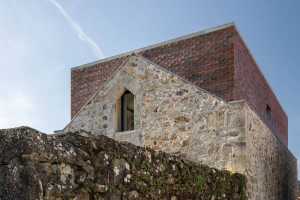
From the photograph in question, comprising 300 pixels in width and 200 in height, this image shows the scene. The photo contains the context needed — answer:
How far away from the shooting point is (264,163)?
32.7 ft

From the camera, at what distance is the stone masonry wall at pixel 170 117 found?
830 centimetres

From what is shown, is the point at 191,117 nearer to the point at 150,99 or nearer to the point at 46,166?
the point at 150,99

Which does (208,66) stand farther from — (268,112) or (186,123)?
(268,112)

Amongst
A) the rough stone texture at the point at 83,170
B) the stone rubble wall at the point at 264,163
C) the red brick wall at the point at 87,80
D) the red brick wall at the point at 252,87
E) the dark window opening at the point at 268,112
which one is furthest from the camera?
the dark window opening at the point at 268,112

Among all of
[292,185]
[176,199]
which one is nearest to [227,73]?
[176,199]

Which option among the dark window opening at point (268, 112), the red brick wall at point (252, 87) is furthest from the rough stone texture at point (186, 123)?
the dark window opening at point (268, 112)

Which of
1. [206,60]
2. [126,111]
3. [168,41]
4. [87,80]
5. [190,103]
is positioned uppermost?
[168,41]

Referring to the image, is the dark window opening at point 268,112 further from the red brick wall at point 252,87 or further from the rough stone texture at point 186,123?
Answer: the rough stone texture at point 186,123

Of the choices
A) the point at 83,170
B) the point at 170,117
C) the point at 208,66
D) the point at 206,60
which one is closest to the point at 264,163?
the point at 170,117

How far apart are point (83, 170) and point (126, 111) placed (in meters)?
7.02

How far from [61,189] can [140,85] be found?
709 cm

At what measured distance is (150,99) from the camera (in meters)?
9.59

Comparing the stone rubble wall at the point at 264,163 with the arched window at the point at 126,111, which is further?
the arched window at the point at 126,111

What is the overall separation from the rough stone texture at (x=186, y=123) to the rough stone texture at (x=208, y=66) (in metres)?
0.28
